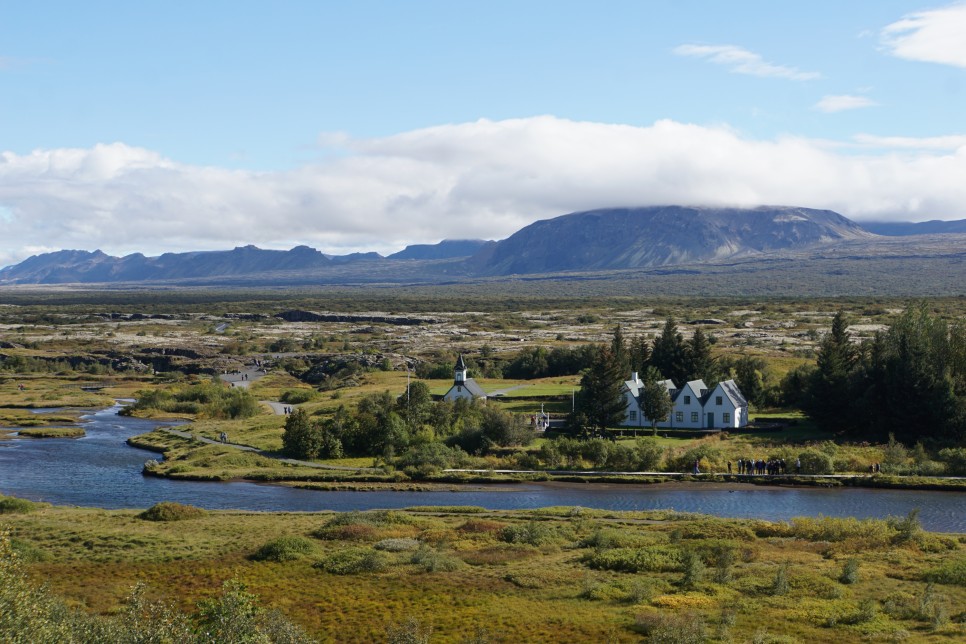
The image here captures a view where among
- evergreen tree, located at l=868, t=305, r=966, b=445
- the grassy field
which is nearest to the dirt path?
the grassy field

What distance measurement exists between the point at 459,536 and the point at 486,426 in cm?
2567

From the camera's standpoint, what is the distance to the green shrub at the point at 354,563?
3912cm

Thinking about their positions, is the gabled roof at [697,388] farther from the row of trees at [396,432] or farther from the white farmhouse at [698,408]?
the row of trees at [396,432]

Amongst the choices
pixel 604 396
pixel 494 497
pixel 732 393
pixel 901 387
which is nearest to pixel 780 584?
pixel 494 497

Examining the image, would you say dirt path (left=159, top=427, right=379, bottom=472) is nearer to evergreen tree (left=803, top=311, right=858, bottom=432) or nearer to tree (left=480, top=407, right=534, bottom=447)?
tree (left=480, top=407, right=534, bottom=447)

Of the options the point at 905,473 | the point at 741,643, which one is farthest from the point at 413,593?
the point at 905,473

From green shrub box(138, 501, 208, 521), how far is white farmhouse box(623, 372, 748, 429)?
118ft

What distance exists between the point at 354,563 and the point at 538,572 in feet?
27.0

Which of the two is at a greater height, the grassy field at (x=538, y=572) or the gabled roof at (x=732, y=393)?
the gabled roof at (x=732, y=393)

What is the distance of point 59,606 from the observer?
24.0 m

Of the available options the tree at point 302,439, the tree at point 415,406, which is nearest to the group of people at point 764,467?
the tree at point 415,406

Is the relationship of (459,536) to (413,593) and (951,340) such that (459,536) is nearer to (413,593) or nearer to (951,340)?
(413,593)

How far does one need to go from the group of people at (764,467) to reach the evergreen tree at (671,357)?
24.0 meters

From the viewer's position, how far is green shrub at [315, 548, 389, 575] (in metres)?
39.1
